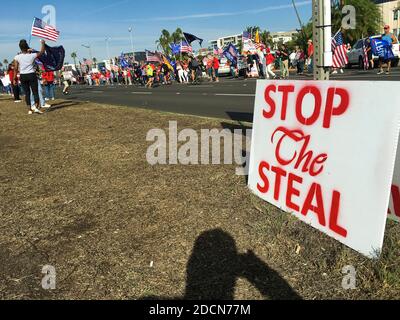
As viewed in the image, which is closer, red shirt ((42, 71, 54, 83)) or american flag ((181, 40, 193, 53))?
red shirt ((42, 71, 54, 83))

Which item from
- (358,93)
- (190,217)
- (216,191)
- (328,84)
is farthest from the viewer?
(216,191)

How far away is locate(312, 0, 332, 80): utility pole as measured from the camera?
159 inches

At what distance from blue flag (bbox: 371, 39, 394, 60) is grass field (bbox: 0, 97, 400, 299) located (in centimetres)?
1554

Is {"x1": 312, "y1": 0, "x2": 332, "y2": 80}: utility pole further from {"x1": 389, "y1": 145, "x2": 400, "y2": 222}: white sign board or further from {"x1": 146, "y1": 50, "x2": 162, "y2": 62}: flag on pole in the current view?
{"x1": 146, "y1": 50, "x2": 162, "y2": 62}: flag on pole

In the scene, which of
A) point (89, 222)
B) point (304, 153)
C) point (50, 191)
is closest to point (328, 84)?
point (304, 153)

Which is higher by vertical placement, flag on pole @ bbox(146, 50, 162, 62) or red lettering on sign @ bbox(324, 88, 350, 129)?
flag on pole @ bbox(146, 50, 162, 62)

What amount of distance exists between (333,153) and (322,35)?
165cm

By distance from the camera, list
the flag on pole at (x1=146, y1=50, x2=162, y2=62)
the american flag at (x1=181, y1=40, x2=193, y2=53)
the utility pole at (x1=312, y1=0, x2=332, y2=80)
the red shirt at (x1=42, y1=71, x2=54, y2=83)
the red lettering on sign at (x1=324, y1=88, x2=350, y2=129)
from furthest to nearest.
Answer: the flag on pole at (x1=146, y1=50, x2=162, y2=62)
the american flag at (x1=181, y1=40, x2=193, y2=53)
the red shirt at (x1=42, y1=71, x2=54, y2=83)
the utility pole at (x1=312, y1=0, x2=332, y2=80)
the red lettering on sign at (x1=324, y1=88, x2=350, y2=129)

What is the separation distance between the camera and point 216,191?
428 centimetres

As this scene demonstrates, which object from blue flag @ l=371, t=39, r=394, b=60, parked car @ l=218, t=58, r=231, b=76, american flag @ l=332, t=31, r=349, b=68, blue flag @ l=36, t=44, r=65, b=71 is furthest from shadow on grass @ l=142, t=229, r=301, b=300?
parked car @ l=218, t=58, r=231, b=76

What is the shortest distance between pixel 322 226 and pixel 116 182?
255cm

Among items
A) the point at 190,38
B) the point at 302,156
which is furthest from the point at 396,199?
the point at 190,38

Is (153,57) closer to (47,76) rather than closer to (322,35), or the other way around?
(47,76)
